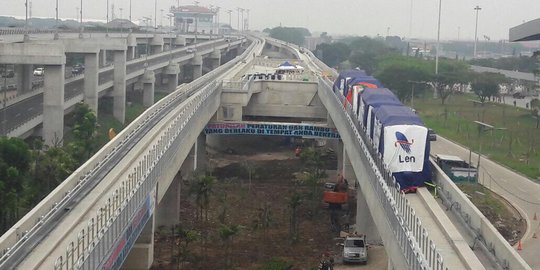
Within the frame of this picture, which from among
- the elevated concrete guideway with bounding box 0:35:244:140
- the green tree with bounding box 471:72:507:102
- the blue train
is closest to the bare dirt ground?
the blue train

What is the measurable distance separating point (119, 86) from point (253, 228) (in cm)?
3101

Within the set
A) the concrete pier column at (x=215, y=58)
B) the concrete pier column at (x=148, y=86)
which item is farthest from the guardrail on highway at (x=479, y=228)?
the concrete pier column at (x=215, y=58)

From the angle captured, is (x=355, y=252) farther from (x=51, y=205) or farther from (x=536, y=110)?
(x=536, y=110)

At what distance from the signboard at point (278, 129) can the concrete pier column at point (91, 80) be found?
28.6 ft

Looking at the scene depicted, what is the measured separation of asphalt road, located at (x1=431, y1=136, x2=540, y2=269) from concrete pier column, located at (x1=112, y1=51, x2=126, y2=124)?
997 inches

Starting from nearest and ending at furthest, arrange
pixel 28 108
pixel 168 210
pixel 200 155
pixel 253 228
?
pixel 168 210
pixel 253 228
pixel 28 108
pixel 200 155

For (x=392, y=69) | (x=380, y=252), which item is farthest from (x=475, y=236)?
(x=392, y=69)

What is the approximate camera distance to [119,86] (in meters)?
62.0

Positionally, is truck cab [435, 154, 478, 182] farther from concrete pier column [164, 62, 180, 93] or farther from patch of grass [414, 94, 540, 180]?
concrete pier column [164, 62, 180, 93]

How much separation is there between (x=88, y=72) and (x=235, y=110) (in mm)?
10408

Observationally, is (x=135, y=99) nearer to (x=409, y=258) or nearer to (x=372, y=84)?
(x=372, y=84)

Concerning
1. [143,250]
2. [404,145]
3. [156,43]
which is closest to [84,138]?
[143,250]

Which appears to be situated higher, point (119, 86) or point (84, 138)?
point (119, 86)

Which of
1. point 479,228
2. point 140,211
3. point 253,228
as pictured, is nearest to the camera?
point 479,228
